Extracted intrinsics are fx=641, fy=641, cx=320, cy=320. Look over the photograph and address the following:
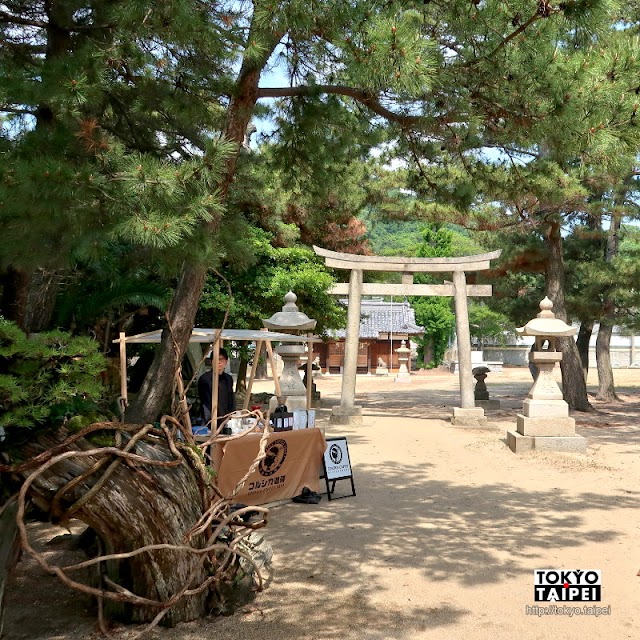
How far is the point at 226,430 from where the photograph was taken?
A: 7.18m

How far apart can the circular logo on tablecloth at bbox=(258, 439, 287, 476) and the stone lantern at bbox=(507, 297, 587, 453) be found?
5093mm

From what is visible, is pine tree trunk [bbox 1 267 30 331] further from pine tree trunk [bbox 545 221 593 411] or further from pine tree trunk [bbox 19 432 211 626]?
pine tree trunk [bbox 545 221 593 411]

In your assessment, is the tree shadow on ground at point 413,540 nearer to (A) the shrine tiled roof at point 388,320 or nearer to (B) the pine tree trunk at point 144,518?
(B) the pine tree trunk at point 144,518

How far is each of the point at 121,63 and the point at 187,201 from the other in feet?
4.97

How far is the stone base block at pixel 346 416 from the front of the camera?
1352 centimetres

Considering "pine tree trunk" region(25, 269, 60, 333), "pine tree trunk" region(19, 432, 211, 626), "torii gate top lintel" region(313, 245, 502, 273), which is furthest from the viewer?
"torii gate top lintel" region(313, 245, 502, 273)

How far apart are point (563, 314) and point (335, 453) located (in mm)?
10054

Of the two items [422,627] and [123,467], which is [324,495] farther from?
[123,467]

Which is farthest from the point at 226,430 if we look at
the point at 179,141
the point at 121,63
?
the point at 121,63

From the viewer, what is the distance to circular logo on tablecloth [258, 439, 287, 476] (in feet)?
20.7

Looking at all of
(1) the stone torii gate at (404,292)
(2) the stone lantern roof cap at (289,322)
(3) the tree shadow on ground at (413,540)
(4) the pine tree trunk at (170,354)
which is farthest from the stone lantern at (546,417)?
(4) the pine tree trunk at (170,354)

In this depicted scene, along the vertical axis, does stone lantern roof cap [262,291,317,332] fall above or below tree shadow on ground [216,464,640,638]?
above

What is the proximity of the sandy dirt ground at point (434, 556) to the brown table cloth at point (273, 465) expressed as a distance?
0.25m

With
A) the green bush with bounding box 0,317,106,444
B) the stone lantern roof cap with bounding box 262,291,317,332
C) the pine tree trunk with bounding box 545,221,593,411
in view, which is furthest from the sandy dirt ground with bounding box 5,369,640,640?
the pine tree trunk with bounding box 545,221,593,411
